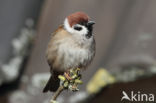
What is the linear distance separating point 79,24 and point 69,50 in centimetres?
25

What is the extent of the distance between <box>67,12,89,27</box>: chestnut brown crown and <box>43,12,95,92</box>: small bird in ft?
0.10

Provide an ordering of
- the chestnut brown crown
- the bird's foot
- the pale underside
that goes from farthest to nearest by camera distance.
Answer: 1. the pale underside
2. the chestnut brown crown
3. the bird's foot

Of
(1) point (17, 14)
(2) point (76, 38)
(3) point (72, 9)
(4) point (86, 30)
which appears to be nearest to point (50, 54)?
(2) point (76, 38)

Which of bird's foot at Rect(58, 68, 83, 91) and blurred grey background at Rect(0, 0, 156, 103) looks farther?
blurred grey background at Rect(0, 0, 156, 103)

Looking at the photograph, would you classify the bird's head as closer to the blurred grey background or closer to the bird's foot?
the bird's foot

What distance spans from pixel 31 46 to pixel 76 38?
103 cm

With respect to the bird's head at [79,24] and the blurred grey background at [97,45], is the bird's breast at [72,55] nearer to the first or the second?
A: the bird's head at [79,24]

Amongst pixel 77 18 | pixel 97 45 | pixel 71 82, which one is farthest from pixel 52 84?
pixel 97 45

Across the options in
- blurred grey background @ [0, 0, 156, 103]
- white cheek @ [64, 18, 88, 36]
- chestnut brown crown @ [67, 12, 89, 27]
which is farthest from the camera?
blurred grey background @ [0, 0, 156, 103]

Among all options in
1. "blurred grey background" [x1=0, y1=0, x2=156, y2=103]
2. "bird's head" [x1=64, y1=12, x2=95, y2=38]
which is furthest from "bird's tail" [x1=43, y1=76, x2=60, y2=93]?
"blurred grey background" [x1=0, y1=0, x2=156, y2=103]

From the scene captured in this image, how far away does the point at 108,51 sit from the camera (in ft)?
7.74

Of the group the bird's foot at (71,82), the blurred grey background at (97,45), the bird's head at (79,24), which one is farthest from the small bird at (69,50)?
the blurred grey background at (97,45)

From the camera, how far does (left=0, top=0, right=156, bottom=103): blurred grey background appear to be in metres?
2.25

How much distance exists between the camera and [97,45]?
237 centimetres
